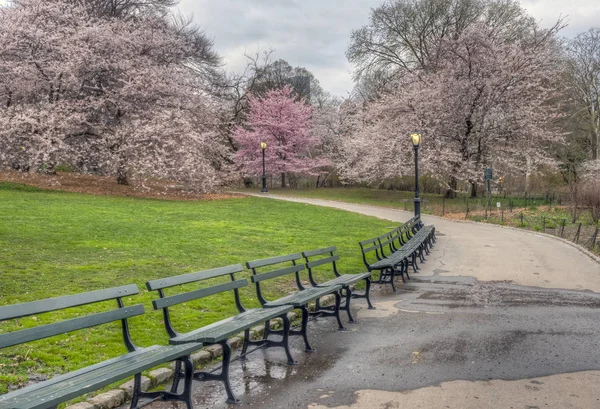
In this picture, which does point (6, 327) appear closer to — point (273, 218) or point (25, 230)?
point (25, 230)

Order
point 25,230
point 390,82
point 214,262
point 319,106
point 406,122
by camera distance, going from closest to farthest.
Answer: point 214,262 < point 25,230 < point 406,122 < point 390,82 < point 319,106

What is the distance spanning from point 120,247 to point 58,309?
306 inches

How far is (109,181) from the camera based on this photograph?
92.6ft

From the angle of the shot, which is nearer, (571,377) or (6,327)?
(571,377)

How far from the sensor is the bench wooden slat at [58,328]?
10.3ft

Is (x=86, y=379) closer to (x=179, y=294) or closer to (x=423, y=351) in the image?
(x=179, y=294)

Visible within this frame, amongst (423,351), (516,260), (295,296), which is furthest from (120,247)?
→ (516,260)

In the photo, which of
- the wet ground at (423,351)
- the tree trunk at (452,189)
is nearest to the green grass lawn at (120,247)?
the wet ground at (423,351)

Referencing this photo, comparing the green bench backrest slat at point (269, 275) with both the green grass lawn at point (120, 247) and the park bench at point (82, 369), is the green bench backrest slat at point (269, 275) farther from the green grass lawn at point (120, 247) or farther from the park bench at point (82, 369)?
the park bench at point (82, 369)

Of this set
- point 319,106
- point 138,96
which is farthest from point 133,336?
point 319,106

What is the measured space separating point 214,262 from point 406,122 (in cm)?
2467

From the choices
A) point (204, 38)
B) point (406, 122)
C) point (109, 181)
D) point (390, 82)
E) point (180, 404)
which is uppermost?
point (204, 38)

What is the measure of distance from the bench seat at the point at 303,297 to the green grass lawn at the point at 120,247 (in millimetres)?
952

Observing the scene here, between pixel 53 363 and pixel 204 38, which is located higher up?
pixel 204 38
